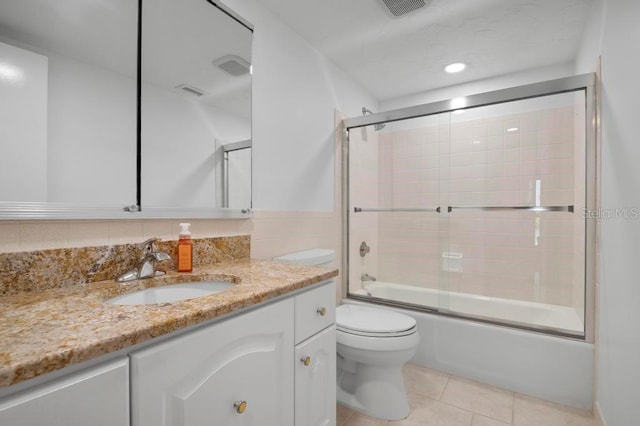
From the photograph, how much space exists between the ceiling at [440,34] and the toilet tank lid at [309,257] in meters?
1.39

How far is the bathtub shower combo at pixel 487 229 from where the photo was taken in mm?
1717

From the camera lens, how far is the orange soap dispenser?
1.19 m

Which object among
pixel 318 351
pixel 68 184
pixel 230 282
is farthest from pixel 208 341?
pixel 68 184

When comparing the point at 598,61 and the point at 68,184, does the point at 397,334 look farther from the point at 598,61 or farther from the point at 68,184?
the point at 598,61

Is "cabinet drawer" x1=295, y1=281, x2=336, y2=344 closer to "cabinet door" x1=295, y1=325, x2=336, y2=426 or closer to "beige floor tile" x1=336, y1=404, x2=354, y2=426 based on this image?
"cabinet door" x1=295, y1=325, x2=336, y2=426

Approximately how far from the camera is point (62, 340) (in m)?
0.54

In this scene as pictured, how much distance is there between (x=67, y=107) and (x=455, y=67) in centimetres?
249

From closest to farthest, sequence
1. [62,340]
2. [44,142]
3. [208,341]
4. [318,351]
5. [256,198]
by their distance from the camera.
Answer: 1. [62,340]
2. [208,341]
3. [44,142]
4. [318,351]
5. [256,198]

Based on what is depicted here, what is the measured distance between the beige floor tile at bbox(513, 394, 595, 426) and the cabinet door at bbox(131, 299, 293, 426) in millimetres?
1295

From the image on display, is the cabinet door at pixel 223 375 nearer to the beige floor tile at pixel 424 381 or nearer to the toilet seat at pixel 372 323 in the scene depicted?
the toilet seat at pixel 372 323

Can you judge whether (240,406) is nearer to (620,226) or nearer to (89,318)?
(89,318)

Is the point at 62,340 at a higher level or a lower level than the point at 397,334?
higher

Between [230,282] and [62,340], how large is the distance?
24.2 inches

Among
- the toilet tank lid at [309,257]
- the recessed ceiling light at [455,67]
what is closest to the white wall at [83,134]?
the toilet tank lid at [309,257]
